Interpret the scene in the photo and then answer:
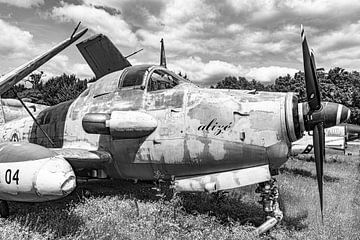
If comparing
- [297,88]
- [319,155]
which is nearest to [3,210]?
[319,155]

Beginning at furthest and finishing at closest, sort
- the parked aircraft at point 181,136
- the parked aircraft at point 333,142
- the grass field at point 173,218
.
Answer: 1. the parked aircraft at point 333,142
2. the parked aircraft at point 181,136
3. the grass field at point 173,218

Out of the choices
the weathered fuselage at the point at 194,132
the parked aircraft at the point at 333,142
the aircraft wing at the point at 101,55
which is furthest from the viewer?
the parked aircraft at the point at 333,142

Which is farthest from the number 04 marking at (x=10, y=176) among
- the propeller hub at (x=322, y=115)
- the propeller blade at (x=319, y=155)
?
the propeller blade at (x=319, y=155)

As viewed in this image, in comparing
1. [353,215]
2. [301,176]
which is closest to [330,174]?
[301,176]

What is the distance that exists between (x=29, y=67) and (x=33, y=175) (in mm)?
3871

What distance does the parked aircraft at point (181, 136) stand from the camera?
5885mm

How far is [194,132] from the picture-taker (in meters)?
6.41

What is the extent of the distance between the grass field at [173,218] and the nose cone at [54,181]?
2.70 feet

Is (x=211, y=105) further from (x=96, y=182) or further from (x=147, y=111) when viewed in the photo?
(x=96, y=182)

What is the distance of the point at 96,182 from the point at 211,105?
6233 mm

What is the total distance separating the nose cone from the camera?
16.6 feet

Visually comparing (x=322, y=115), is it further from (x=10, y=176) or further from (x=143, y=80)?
(x=10, y=176)

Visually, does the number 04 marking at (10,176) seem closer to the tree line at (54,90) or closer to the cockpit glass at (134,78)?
the cockpit glass at (134,78)

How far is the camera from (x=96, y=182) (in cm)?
1110
